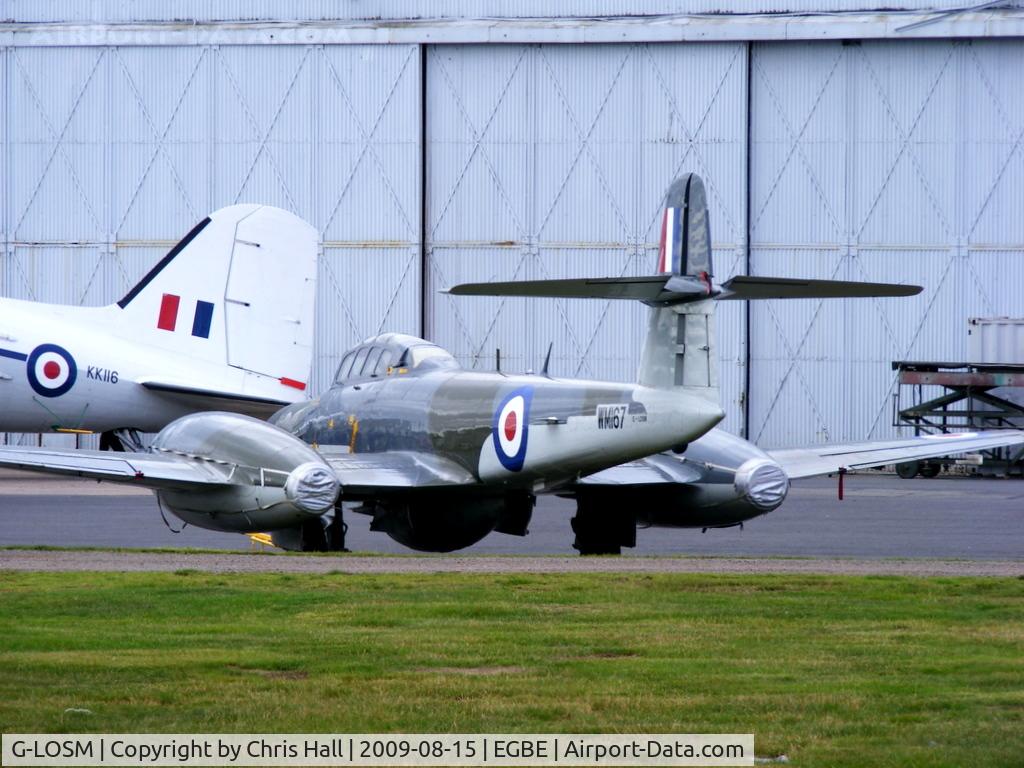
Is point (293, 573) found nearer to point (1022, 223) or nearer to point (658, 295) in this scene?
point (658, 295)

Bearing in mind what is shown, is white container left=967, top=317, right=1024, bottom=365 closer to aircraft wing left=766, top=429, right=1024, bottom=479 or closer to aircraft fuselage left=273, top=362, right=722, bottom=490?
aircraft wing left=766, top=429, right=1024, bottom=479

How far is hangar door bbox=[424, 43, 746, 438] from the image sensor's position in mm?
42438

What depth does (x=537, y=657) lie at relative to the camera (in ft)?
31.3

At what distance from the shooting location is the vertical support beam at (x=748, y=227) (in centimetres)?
4203

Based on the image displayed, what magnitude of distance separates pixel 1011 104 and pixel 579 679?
120ft

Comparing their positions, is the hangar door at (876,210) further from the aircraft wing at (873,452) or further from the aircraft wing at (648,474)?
the aircraft wing at (648,474)

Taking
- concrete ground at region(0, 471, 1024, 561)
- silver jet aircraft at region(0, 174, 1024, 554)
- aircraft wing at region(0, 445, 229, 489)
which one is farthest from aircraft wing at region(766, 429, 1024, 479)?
aircraft wing at region(0, 445, 229, 489)

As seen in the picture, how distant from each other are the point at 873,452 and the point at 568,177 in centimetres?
2483

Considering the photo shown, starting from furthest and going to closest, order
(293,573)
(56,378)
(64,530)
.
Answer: (56,378) < (64,530) < (293,573)

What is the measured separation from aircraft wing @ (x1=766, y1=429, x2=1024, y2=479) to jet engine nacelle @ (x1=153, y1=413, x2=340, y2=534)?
5576 mm

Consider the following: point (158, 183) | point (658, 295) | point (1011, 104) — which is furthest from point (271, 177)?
point (658, 295)

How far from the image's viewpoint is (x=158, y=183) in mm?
43719

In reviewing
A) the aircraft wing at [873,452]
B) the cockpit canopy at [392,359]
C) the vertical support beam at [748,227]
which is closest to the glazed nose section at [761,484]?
the aircraft wing at [873,452]

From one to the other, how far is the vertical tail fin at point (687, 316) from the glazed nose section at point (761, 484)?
2474 millimetres
